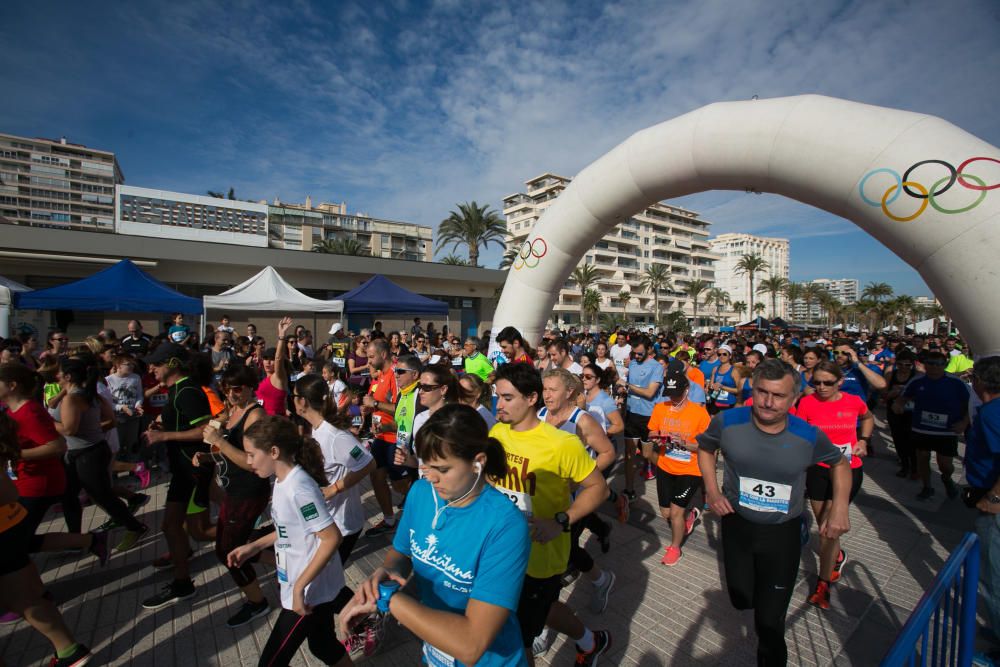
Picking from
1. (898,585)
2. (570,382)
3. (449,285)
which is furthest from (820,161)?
(449,285)

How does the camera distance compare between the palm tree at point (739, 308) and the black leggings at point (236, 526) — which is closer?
the black leggings at point (236, 526)

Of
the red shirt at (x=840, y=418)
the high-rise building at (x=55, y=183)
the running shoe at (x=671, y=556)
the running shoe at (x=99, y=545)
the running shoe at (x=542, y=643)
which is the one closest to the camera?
the running shoe at (x=542, y=643)

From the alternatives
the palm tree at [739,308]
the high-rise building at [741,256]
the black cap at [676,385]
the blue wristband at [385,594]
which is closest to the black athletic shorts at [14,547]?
the blue wristband at [385,594]

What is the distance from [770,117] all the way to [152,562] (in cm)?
969

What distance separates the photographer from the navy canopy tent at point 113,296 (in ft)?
31.3

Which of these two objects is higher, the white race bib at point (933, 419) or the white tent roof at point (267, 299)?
the white tent roof at point (267, 299)

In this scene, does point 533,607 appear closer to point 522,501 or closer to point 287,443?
point 522,501

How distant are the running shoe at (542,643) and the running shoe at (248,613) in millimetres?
1995

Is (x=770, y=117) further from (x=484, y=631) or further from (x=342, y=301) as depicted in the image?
(x=342, y=301)

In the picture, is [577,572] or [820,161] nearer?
[577,572]

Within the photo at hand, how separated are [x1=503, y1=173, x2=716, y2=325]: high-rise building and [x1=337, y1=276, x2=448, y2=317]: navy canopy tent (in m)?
50.0

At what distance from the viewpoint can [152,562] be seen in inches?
158

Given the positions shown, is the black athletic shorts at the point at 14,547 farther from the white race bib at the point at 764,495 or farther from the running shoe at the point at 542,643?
the white race bib at the point at 764,495

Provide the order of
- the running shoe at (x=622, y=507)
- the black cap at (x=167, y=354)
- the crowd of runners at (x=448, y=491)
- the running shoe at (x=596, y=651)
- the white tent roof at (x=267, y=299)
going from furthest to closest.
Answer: the white tent roof at (x=267, y=299) → the running shoe at (x=622, y=507) → the black cap at (x=167, y=354) → the running shoe at (x=596, y=651) → the crowd of runners at (x=448, y=491)
